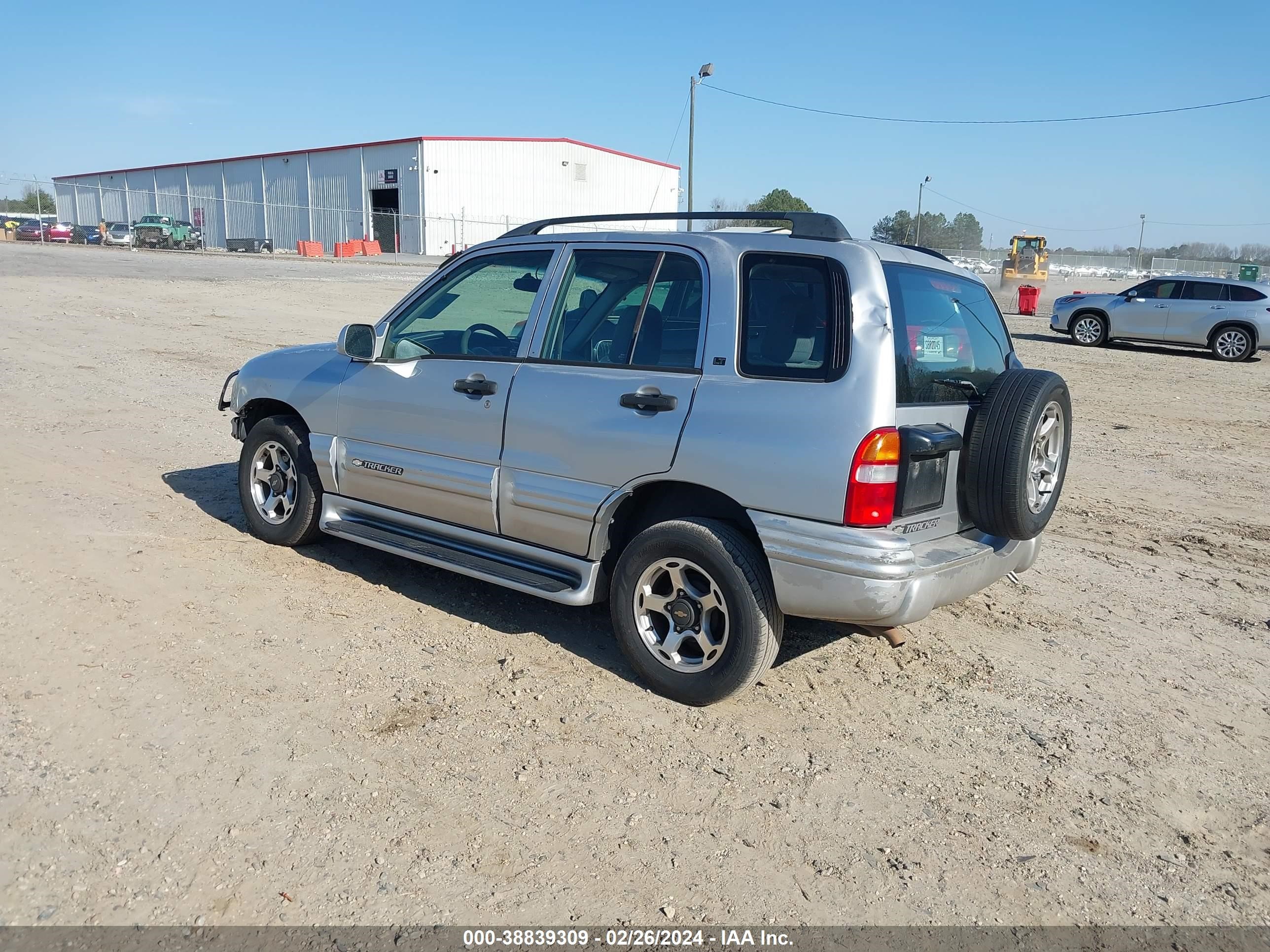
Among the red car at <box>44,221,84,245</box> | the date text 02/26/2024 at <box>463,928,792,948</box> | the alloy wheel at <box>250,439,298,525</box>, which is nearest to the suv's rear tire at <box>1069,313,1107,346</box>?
the alloy wheel at <box>250,439,298,525</box>

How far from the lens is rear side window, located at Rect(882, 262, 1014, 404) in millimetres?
3900

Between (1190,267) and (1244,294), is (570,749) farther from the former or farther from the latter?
(1190,267)

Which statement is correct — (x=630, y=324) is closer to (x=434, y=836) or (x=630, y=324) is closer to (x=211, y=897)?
(x=434, y=836)

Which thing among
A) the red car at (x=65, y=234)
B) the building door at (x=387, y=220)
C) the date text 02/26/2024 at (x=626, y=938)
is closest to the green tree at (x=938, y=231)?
the building door at (x=387, y=220)

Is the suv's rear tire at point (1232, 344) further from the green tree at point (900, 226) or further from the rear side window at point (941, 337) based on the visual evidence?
the green tree at point (900, 226)

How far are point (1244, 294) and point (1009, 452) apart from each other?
18.5 meters

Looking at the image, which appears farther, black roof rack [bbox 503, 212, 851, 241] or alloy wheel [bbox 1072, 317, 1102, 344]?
alloy wheel [bbox 1072, 317, 1102, 344]

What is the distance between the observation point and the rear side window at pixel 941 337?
390cm

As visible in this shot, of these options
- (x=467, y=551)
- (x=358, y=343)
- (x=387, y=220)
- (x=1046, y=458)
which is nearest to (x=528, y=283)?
(x=358, y=343)

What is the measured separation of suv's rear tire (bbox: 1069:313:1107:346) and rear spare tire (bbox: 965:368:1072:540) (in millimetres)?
18266

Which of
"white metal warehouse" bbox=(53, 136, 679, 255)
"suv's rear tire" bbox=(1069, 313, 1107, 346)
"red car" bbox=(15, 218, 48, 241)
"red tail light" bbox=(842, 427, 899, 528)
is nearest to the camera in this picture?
"red tail light" bbox=(842, 427, 899, 528)

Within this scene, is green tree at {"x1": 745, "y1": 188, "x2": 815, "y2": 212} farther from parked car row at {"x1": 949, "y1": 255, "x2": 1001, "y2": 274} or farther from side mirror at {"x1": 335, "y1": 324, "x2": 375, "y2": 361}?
side mirror at {"x1": 335, "y1": 324, "x2": 375, "y2": 361}

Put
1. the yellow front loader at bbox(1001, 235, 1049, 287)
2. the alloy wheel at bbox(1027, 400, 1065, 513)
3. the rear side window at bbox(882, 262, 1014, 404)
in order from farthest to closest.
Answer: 1. the yellow front loader at bbox(1001, 235, 1049, 287)
2. the alloy wheel at bbox(1027, 400, 1065, 513)
3. the rear side window at bbox(882, 262, 1014, 404)

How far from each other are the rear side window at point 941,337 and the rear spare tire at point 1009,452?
16 cm
